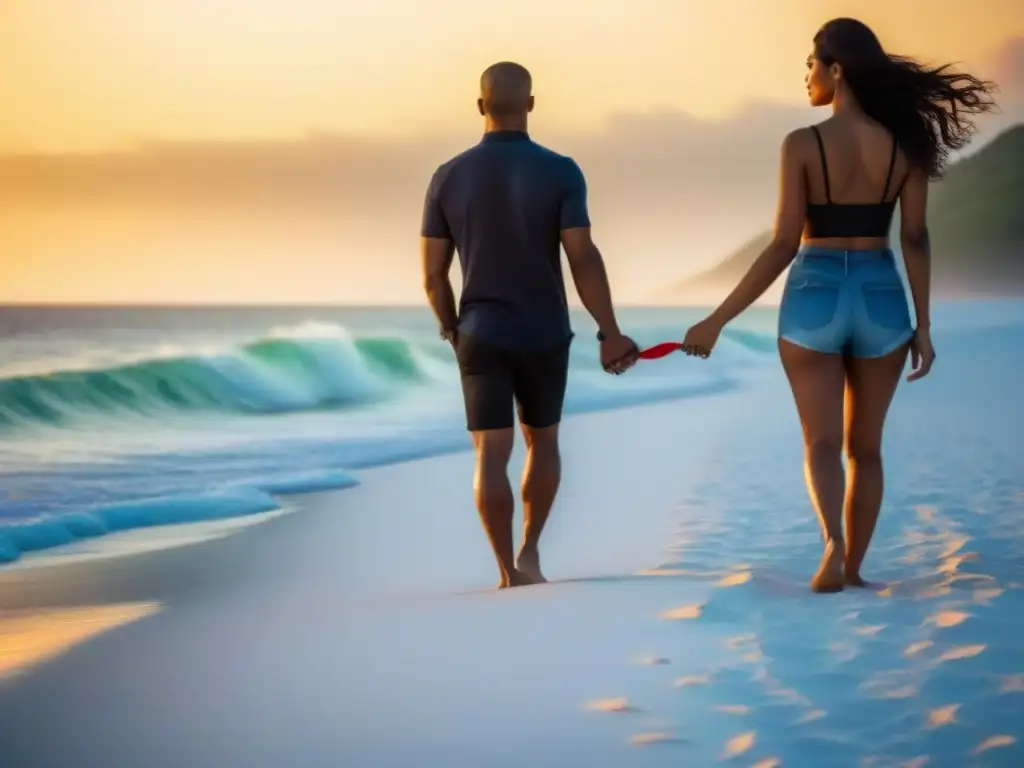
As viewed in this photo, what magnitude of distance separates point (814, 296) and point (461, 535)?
184cm

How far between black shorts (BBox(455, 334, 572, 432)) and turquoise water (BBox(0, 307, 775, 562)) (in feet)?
6.79

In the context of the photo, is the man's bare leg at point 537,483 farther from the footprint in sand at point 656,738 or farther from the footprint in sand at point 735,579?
the footprint in sand at point 656,738

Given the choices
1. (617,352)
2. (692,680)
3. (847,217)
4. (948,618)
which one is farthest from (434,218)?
(948,618)

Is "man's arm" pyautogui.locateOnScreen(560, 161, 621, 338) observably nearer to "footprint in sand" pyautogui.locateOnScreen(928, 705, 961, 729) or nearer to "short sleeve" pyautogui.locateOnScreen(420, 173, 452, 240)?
"short sleeve" pyautogui.locateOnScreen(420, 173, 452, 240)

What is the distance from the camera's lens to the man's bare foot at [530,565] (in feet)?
10.00

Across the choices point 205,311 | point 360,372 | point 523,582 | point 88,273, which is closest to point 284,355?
point 360,372

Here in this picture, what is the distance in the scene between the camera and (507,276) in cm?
289

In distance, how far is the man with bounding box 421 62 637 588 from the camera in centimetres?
288

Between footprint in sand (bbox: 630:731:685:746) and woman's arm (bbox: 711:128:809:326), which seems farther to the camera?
woman's arm (bbox: 711:128:809:326)

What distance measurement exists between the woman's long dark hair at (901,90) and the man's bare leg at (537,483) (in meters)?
1.03

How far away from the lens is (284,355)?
14.6m

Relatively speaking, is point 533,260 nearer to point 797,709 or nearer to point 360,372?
point 797,709

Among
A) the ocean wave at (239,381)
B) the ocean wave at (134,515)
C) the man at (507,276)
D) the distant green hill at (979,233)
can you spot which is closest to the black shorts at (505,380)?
the man at (507,276)

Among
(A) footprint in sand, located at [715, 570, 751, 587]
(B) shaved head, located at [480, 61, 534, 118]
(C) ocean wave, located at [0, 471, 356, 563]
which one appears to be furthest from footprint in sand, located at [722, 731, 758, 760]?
(C) ocean wave, located at [0, 471, 356, 563]
